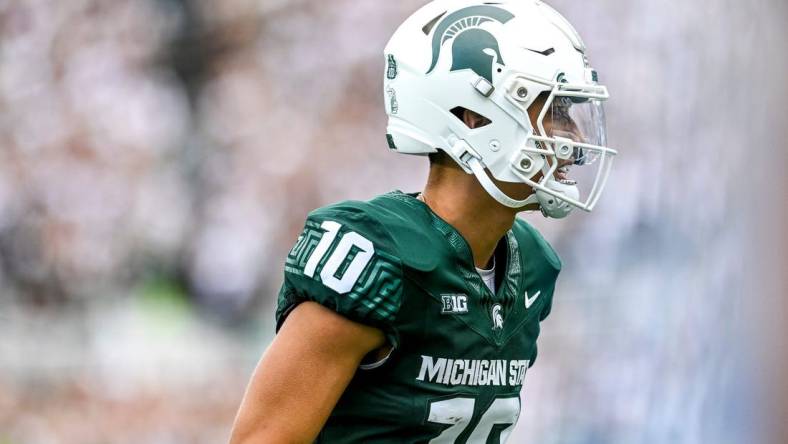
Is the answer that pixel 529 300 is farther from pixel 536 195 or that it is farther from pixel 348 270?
pixel 348 270

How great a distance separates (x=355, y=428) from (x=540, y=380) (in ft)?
4.96

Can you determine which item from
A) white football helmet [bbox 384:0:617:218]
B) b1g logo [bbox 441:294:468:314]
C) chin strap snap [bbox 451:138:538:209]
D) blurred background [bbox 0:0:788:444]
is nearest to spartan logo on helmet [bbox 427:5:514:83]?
white football helmet [bbox 384:0:617:218]

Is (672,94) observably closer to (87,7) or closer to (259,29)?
(259,29)

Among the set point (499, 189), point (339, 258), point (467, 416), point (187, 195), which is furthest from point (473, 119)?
point (187, 195)

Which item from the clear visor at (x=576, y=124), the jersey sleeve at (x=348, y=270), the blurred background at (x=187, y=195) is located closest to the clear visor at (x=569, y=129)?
the clear visor at (x=576, y=124)

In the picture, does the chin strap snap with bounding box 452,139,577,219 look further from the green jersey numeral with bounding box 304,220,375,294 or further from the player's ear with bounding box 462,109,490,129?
the green jersey numeral with bounding box 304,220,375,294

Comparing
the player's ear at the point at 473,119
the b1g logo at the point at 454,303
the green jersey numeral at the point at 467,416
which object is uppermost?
the player's ear at the point at 473,119

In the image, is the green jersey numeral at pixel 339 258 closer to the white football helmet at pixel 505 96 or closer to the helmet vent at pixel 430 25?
the white football helmet at pixel 505 96

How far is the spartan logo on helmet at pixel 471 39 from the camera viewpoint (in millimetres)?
1727

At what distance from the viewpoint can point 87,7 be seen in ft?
8.48

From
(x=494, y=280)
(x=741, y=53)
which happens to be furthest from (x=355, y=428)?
(x=741, y=53)

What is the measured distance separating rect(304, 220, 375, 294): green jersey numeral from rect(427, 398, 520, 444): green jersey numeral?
0.77ft

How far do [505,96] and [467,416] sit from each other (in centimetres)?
47

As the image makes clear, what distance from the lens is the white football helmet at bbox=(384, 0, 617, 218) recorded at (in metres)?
1.72
